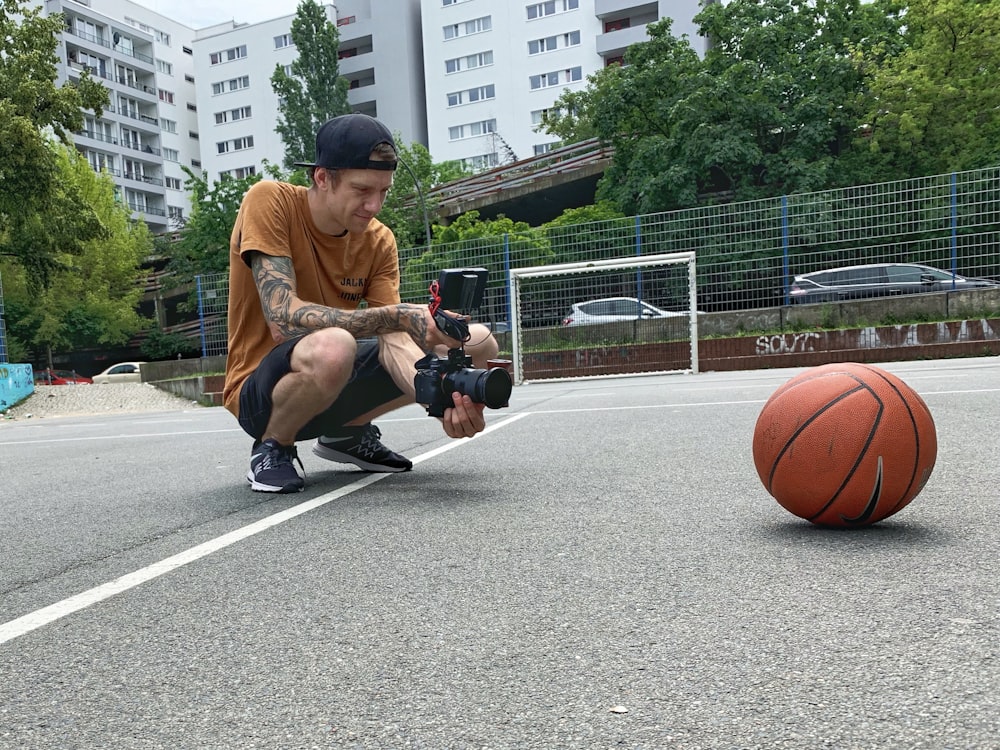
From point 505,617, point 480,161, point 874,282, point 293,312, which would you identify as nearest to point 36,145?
point 874,282

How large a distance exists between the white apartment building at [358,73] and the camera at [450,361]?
50.4 m

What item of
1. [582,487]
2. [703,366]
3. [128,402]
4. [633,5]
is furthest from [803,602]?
[633,5]

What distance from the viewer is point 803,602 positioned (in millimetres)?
2086

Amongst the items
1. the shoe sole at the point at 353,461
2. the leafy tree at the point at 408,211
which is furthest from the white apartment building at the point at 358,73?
the shoe sole at the point at 353,461

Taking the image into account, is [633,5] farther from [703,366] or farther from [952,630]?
[952,630]

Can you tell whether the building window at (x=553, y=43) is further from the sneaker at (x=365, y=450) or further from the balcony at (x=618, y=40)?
the sneaker at (x=365, y=450)

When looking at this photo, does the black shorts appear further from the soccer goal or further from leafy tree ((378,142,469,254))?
leafy tree ((378,142,469,254))

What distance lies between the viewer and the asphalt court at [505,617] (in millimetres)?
1502

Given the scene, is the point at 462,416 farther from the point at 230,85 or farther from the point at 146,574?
the point at 230,85

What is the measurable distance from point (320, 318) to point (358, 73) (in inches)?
2650

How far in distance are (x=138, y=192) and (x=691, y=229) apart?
223 ft

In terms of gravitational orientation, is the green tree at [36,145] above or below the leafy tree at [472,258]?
above

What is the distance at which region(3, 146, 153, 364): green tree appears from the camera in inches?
1539

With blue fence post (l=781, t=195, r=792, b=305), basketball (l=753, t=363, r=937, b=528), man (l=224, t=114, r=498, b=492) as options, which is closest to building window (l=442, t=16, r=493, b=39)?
blue fence post (l=781, t=195, r=792, b=305)
